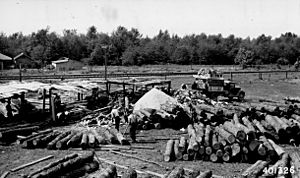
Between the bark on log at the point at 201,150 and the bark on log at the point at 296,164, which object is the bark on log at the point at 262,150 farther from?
the bark on log at the point at 201,150

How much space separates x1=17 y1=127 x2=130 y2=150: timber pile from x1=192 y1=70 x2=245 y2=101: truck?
14.9m

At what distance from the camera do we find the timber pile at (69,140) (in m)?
13.9

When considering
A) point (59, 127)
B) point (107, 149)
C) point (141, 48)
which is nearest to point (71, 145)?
point (107, 149)

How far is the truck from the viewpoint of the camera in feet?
93.4

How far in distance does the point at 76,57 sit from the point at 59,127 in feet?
254

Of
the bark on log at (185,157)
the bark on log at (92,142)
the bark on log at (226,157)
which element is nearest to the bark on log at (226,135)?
the bark on log at (226,157)

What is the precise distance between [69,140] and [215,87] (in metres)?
17.4

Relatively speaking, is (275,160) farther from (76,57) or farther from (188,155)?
(76,57)

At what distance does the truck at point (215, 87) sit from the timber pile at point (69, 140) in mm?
14905

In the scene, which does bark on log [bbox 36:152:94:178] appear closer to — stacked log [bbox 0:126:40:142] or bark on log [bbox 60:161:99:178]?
bark on log [bbox 60:161:99:178]

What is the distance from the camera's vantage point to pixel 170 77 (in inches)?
1912

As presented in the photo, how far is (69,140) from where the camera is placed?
1401 centimetres

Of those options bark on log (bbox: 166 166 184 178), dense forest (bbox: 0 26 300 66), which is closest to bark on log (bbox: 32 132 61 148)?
bark on log (bbox: 166 166 184 178)

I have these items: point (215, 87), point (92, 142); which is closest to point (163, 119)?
point (92, 142)
